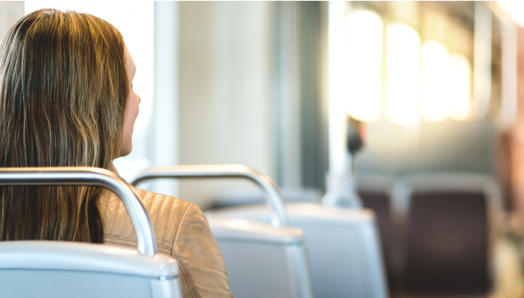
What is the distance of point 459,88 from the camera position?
14.6 ft

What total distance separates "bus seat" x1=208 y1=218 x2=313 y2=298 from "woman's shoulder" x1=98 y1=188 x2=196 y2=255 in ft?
1.52

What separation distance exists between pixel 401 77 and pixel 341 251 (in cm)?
281

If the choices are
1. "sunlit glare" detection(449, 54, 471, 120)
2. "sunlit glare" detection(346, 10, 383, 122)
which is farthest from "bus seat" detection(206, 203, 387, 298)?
"sunlit glare" detection(449, 54, 471, 120)

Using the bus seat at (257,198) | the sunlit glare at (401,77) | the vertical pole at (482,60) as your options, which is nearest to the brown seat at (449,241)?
the bus seat at (257,198)

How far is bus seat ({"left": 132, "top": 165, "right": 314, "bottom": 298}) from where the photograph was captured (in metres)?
1.18

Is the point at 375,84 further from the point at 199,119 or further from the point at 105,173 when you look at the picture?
the point at 105,173

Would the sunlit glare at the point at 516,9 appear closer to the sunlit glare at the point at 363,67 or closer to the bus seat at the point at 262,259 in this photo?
the sunlit glare at the point at 363,67

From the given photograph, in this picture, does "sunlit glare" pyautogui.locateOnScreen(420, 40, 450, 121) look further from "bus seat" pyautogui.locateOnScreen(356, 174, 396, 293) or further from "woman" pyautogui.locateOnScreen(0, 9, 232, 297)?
"woman" pyautogui.locateOnScreen(0, 9, 232, 297)

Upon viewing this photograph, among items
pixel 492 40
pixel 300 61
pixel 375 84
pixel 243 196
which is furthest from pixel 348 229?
pixel 492 40

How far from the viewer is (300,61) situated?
11.9ft

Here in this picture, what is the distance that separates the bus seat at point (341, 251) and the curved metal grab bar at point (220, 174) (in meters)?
0.40

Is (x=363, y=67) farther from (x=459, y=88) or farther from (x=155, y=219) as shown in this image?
(x=155, y=219)

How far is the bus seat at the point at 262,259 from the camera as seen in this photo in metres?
1.18

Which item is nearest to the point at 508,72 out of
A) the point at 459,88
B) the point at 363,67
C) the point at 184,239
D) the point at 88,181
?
the point at 459,88
